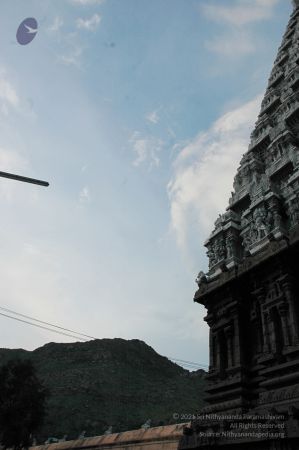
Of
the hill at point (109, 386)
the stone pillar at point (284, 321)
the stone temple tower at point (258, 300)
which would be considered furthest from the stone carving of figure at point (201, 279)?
the hill at point (109, 386)

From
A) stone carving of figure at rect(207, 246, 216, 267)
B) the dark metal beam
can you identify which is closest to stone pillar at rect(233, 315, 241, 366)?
stone carving of figure at rect(207, 246, 216, 267)

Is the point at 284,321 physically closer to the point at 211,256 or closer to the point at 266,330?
the point at 266,330

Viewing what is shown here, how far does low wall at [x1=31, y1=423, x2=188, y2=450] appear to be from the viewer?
70.8 feet

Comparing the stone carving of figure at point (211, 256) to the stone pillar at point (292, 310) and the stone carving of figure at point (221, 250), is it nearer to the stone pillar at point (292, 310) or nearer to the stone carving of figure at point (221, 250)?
the stone carving of figure at point (221, 250)

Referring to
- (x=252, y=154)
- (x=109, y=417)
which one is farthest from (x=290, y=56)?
(x=109, y=417)

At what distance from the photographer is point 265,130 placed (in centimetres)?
2662

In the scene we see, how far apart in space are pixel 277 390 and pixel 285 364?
1129mm

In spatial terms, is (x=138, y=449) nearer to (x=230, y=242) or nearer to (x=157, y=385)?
(x=230, y=242)

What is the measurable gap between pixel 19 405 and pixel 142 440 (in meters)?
13.4

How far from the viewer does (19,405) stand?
32.0 metres

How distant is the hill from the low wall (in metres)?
16.4

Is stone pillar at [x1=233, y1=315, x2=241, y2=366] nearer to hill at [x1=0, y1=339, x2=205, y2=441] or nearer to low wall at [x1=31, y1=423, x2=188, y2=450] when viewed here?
low wall at [x1=31, y1=423, x2=188, y2=450]

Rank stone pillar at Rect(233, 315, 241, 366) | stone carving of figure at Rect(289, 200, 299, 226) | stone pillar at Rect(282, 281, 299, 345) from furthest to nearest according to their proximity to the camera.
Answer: stone carving of figure at Rect(289, 200, 299, 226)
stone pillar at Rect(233, 315, 241, 366)
stone pillar at Rect(282, 281, 299, 345)

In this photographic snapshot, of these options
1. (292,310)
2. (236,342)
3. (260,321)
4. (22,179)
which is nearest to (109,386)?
(236,342)
